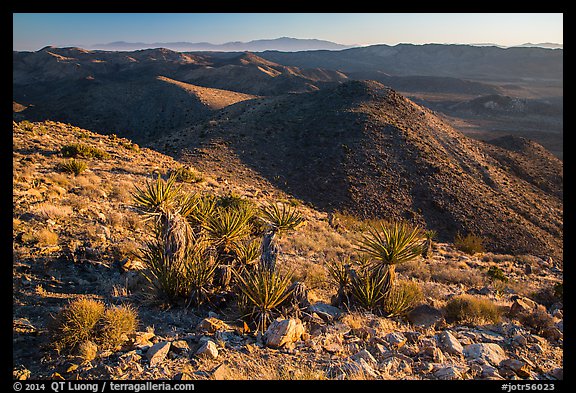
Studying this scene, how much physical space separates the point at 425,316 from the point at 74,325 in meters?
5.93

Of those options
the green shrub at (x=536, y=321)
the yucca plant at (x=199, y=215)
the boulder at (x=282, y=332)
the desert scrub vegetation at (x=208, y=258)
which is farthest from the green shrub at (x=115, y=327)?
the green shrub at (x=536, y=321)

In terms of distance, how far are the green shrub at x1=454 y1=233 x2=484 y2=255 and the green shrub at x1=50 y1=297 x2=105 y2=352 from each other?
19135 mm

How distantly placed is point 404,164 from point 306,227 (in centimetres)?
1708

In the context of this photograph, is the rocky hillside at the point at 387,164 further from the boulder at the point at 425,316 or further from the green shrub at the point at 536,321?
the boulder at the point at 425,316

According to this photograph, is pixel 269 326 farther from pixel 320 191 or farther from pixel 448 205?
pixel 448 205

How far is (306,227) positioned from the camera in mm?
15773

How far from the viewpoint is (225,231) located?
6633mm

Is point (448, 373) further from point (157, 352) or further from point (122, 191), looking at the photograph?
point (122, 191)

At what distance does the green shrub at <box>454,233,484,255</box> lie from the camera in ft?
64.4

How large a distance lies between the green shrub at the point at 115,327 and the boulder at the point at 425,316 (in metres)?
4.86

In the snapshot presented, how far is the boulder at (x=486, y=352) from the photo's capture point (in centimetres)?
504

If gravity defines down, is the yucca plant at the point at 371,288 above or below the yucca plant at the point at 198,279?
below

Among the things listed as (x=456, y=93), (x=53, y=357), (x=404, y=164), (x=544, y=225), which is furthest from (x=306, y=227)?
(x=456, y=93)

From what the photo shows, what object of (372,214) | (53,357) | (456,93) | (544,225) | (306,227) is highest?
(456,93)
